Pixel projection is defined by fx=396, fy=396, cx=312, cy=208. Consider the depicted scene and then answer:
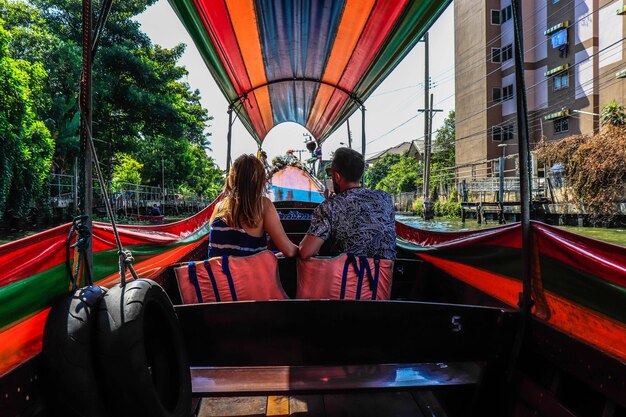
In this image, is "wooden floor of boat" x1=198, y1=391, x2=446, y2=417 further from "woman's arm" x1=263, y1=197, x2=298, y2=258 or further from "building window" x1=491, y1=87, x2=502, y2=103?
"building window" x1=491, y1=87, x2=502, y2=103

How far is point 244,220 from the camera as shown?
2.05 meters

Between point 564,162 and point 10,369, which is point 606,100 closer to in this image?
point 564,162

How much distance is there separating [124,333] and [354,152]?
5.14 ft

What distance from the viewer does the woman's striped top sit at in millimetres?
2039

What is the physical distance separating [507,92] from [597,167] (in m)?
15.5

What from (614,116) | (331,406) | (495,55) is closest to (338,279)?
(331,406)

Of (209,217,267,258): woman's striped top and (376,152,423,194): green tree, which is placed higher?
(376,152,423,194): green tree

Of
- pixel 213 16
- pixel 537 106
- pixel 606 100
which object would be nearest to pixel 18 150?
pixel 213 16

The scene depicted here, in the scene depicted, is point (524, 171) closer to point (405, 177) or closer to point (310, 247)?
point (310, 247)

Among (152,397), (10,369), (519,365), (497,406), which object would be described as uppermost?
(10,369)

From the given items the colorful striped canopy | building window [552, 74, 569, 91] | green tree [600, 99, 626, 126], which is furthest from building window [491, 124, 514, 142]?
the colorful striped canopy

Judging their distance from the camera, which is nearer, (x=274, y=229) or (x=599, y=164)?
(x=274, y=229)

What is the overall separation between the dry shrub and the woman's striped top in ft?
60.0

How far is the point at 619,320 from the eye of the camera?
4.27 ft
